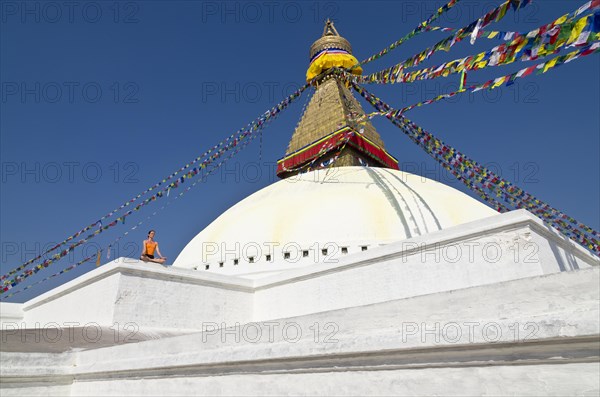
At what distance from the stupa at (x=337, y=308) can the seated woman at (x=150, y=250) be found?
274mm

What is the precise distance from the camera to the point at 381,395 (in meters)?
2.65

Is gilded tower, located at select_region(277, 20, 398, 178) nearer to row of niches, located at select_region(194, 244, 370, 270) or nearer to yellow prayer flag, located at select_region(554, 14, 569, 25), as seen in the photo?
row of niches, located at select_region(194, 244, 370, 270)

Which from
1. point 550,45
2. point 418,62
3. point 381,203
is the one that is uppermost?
point 418,62

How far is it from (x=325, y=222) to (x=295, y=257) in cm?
93

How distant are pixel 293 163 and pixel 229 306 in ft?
26.6

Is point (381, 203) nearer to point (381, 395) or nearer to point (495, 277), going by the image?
point (495, 277)

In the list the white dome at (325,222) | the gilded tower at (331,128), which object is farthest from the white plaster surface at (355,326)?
the gilded tower at (331,128)

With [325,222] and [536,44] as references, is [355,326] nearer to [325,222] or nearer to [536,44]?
[536,44]

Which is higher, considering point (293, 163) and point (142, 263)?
point (293, 163)

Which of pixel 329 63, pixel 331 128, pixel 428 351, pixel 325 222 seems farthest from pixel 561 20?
pixel 329 63

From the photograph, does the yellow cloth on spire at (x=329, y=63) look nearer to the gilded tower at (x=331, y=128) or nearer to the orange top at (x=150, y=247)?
the gilded tower at (x=331, y=128)

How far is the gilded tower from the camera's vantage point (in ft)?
45.6

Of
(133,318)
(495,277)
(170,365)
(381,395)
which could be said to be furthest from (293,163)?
(381,395)

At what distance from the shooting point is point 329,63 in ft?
55.1
